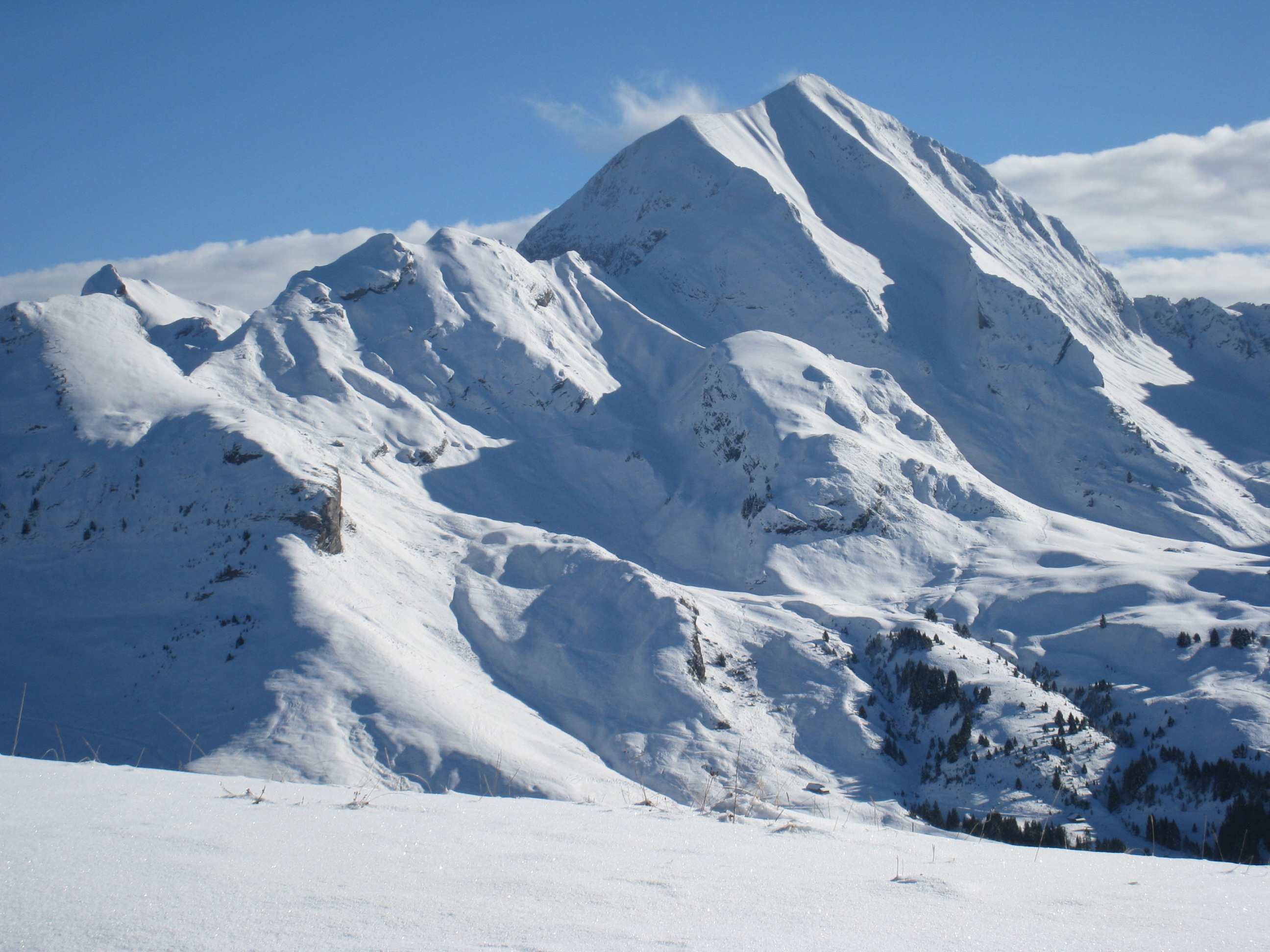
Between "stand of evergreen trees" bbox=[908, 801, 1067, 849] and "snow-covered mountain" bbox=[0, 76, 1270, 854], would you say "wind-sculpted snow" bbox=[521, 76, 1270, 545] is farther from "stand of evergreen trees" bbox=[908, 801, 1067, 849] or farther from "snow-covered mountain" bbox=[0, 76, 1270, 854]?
"stand of evergreen trees" bbox=[908, 801, 1067, 849]

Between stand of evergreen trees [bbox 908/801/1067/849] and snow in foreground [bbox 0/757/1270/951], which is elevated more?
snow in foreground [bbox 0/757/1270/951]

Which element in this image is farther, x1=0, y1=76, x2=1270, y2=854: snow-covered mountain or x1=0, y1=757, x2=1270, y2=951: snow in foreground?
x1=0, y1=76, x2=1270, y2=854: snow-covered mountain

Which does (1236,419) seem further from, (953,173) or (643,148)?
(643,148)

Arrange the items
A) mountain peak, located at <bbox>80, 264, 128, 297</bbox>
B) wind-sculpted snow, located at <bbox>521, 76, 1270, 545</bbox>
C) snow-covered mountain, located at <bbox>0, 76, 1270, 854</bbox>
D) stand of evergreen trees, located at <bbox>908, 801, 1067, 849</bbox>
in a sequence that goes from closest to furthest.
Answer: stand of evergreen trees, located at <bbox>908, 801, 1067, 849</bbox>, snow-covered mountain, located at <bbox>0, 76, 1270, 854</bbox>, mountain peak, located at <bbox>80, 264, 128, 297</bbox>, wind-sculpted snow, located at <bbox>521, 76, 1270, 545</bbox>

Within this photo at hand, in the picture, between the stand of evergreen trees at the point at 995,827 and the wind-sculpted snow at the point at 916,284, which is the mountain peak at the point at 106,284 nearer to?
the wind-sculpted snow at the point at 916,284

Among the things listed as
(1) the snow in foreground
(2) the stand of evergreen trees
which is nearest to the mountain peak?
(2) the stand of evergreen trees

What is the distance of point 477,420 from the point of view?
182ft

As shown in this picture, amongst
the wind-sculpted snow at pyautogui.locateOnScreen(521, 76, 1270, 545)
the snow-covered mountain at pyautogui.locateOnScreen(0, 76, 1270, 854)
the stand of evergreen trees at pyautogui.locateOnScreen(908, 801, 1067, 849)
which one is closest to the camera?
the stand of evergreen trees at pyautogui.locateOnScreen(908, 801, 1067, 849)

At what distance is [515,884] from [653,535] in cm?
4809

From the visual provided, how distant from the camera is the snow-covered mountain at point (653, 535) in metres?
28.0

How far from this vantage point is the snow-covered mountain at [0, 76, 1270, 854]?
1104 inches

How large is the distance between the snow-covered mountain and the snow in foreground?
2099mm

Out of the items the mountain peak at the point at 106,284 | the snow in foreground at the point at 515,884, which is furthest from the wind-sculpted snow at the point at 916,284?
the snow in foreground at the point at 515,884

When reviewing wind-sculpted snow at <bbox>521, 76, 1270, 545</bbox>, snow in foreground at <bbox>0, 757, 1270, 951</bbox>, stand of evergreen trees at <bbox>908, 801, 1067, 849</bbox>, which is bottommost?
stand of evergreen trees at <bbox>908, 801, 1067, 849</bbox>
